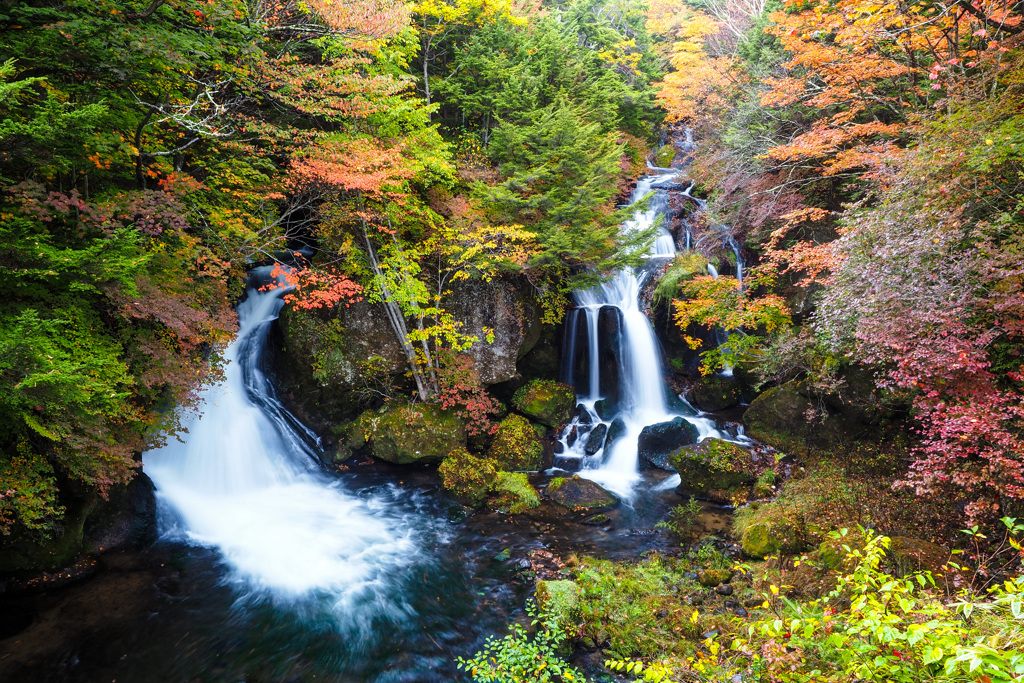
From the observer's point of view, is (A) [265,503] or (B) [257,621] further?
(A) [265,503]

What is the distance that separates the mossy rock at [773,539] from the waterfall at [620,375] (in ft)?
13.9

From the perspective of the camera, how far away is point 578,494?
9.06 m

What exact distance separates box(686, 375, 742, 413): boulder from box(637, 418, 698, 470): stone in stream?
180cm

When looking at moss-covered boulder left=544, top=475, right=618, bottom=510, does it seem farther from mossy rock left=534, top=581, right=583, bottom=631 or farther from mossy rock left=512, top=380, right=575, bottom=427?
mossy rock left=534, top=581, right=583, bottom=631

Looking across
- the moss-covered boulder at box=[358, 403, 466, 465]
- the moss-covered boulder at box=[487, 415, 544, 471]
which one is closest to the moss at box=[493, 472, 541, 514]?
the moss-covered boulder at box=[487, 415, 544, 471]

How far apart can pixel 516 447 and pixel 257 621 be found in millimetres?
6017

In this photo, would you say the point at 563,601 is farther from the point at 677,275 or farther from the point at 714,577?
the point at 677,275

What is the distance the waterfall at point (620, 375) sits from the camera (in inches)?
455

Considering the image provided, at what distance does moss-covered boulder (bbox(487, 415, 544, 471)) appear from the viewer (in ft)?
34.3

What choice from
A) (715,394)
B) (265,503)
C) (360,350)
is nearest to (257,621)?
(265,503)

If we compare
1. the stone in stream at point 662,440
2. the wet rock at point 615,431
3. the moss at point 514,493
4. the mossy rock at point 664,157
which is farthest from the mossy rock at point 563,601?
the mossy rock at point 664,157

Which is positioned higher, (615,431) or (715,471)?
(615,431)

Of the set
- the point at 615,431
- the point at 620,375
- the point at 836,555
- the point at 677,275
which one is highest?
the point at 677,275

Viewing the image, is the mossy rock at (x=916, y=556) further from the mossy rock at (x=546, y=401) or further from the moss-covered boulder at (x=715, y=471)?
the mossy rock at (x=546, y=401)
